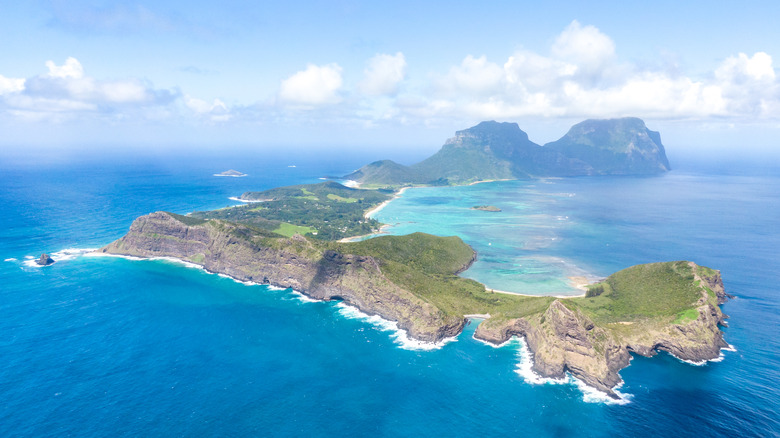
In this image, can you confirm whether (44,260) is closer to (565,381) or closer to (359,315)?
(359,315)

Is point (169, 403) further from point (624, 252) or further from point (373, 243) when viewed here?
point (624, 252)

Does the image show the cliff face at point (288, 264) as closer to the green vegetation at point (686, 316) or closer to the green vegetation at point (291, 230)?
the green vegetation at point (291, 230)

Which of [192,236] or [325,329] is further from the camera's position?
[192,236]

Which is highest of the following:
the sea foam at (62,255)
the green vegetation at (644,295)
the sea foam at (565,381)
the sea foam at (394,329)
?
the sea foam at (62,255)

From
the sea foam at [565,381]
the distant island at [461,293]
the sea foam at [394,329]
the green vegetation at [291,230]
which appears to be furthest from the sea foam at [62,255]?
the sea foam at [565,381]

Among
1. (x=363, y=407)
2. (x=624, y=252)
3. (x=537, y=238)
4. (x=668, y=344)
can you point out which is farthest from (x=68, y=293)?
(x=624, y=252)

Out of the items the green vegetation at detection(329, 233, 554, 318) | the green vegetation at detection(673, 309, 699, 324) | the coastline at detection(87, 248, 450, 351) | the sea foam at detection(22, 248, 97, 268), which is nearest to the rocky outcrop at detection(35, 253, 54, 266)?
the sea foam at detection(22, 248, 97, 268)

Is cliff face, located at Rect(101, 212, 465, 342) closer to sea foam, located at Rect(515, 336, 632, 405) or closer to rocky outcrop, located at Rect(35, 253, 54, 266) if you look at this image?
sea foam, located at Rect(515, 336, 632, 405)
